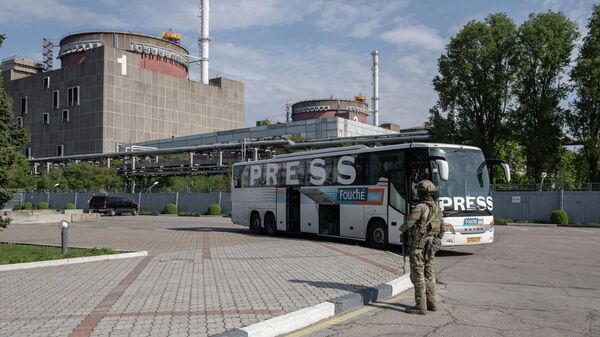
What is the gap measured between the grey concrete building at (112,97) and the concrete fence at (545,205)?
7377 cm

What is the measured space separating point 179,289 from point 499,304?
516 centimetres

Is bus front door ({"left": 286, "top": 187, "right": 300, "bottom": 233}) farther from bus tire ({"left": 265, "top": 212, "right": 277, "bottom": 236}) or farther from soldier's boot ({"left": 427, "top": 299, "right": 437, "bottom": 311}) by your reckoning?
soldier's boot ({"left": 427, "top": 299, "right": 437, "bottom": 311})

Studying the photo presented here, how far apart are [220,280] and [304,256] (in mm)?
4255

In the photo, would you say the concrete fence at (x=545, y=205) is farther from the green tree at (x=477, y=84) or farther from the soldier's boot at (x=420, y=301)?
the soldier's boot at (x=420, y=301)

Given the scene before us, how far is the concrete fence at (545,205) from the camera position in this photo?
1297 inches

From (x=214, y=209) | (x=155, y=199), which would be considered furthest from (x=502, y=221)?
(x=155, y=199)

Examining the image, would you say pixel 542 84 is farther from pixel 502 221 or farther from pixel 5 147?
pixel 5 147

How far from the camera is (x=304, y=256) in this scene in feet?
46.6

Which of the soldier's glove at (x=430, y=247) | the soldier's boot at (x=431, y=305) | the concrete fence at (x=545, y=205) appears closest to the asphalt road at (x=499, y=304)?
the soldier's boot at (x=431, y=305)

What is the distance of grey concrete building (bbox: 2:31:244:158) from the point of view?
94.4m

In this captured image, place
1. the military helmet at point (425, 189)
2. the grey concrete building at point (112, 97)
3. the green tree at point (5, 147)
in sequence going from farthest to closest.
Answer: the grey concrete building at point (112, 97) → the green tree at point (5, 147) → the military helmet at point (425, 189)

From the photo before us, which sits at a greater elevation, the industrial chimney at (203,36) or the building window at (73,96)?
the industrial chimney at (203,36)

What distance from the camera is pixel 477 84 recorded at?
36250 millimetres

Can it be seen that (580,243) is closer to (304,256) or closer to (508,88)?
(304,256)
